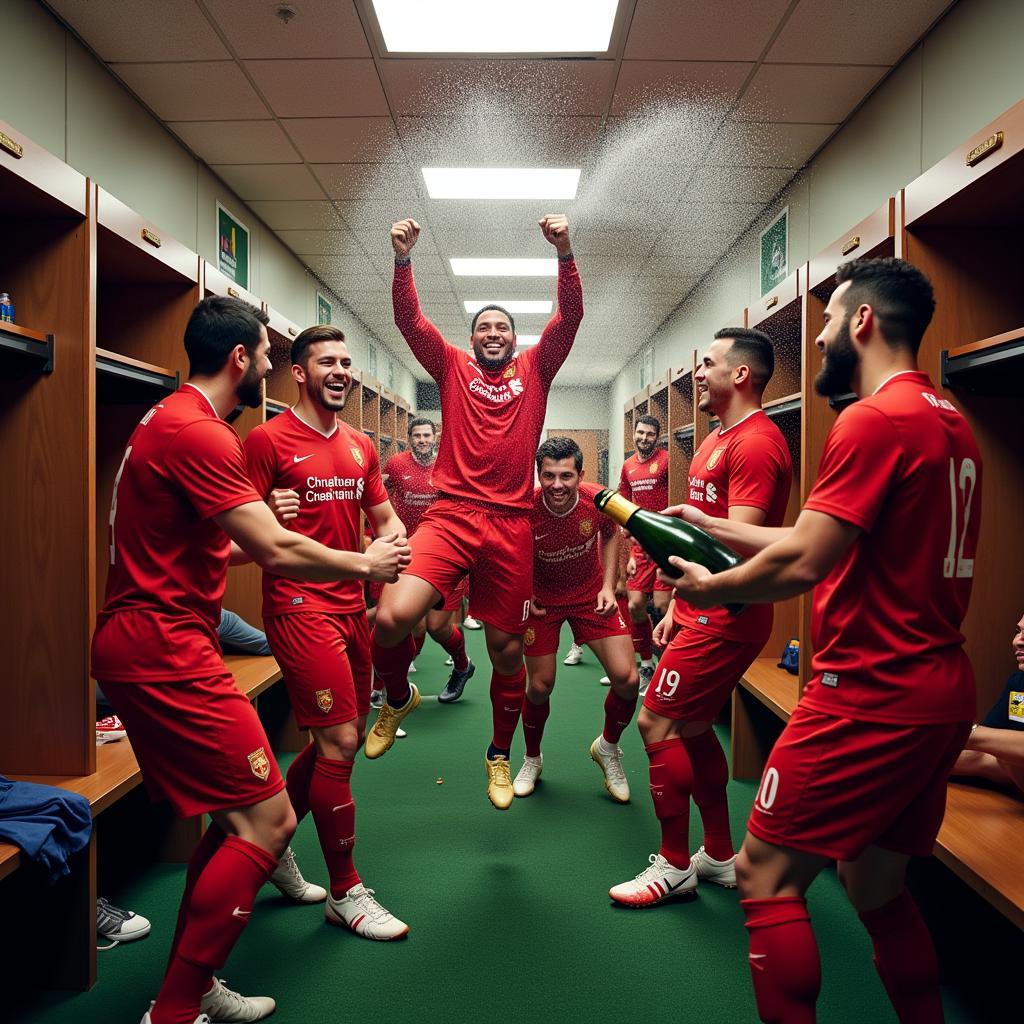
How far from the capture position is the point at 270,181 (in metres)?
5.11

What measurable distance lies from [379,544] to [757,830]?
3.24ft

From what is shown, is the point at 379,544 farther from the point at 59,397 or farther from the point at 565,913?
the point at 565,913

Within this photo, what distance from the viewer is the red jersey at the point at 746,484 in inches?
83.4

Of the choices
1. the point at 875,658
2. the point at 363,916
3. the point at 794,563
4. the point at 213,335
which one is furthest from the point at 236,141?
the point at 875,658

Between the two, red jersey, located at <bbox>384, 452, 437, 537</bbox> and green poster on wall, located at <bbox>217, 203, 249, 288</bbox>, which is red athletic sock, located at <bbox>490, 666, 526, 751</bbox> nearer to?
red jersey, located at <bbox>384, 452, 437, 537</bbox>

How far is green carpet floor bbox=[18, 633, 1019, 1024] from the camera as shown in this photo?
1828mm

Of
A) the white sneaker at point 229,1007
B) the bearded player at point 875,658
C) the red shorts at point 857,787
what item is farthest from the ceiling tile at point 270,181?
the red shorts at point 857,787

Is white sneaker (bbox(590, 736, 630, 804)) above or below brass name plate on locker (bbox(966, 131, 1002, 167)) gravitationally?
below

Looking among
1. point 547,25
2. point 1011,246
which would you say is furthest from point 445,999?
point 547,25

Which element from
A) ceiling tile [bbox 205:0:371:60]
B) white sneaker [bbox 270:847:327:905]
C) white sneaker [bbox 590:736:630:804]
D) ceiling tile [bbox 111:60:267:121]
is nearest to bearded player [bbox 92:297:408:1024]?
white sneaker [bbox 270:847:327:905]

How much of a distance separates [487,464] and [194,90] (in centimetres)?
275

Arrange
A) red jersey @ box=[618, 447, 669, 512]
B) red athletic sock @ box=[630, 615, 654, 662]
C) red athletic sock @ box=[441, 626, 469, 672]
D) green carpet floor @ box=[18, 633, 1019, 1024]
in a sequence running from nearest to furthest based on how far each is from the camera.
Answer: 1. green carpet floor @ box=[18, 633, 1019, 1024]
2. red athletic sock @ box=[441, 626, 469, 672]
3. red athletic sock @ box=[630, 615, 654, 662]
4. red jersey @ box=[618, 447, 669, 512]

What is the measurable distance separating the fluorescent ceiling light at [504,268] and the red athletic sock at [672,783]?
5.27m

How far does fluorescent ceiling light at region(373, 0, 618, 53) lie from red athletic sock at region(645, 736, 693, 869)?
9.57ft
